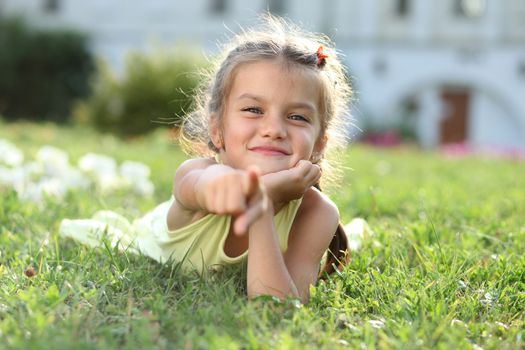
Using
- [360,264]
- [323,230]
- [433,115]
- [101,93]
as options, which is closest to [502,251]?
[360,264]

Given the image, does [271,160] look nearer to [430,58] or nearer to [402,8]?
[430,58]

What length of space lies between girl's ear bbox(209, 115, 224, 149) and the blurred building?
66.5ft

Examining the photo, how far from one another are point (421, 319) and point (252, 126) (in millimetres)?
834

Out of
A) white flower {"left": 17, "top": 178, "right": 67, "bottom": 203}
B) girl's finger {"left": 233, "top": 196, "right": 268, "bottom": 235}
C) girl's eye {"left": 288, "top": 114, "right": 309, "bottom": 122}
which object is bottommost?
white flower {"left": 17, "top": 178, "right": 67, "bottom": 203}

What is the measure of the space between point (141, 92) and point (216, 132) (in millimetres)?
11984

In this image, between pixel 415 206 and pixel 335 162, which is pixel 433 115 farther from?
pixel 335 162

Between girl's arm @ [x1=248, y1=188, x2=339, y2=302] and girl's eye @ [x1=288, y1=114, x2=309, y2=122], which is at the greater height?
girl's eye @ [x1=288, y1=114, x2=309, y2=122]

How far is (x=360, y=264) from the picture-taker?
9.78ft

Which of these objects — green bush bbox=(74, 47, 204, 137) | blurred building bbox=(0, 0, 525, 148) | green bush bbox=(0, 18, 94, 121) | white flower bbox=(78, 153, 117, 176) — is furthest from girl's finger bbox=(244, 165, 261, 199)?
green bush bbox=(0, 18, 94, 121)

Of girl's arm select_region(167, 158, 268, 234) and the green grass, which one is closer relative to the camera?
girl's arm select_region(167, 158, 268, 234)

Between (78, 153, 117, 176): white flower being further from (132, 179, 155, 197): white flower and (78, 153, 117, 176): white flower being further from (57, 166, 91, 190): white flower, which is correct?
(132, 179, 155, 197): white flower

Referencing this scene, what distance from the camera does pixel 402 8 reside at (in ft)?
80.5

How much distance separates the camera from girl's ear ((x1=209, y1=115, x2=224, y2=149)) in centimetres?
291

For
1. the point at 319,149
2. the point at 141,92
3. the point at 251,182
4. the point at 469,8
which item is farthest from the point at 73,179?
the point at 469,8
